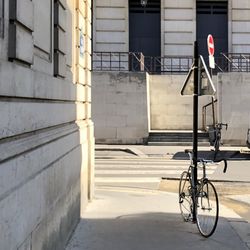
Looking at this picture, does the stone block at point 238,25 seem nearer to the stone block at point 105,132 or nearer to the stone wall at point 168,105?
the stone wall at point 168,105

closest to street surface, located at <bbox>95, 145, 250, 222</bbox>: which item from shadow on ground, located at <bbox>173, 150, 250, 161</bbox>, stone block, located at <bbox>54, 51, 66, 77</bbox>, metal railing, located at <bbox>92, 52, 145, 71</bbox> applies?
shadow on ground, located at <bbox>173, 150, 250, 161</bbox>

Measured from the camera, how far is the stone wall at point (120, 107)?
24.6m

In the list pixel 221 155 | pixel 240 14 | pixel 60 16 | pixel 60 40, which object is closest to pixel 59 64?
pixel 60 40

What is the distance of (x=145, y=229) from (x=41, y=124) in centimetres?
316

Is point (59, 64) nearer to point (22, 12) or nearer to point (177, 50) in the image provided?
point (22, 12)

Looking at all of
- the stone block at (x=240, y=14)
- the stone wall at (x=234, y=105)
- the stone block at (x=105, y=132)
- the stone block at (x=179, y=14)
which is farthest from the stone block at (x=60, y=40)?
the stone block at (x=240, y=14)

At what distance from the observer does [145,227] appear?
26.2 feet

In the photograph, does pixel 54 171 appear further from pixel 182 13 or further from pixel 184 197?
pixel 182 13

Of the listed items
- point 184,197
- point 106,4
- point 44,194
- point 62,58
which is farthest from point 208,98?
point 44,194

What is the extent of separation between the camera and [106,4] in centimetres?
2981

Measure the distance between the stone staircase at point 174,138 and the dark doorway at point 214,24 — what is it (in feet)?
23.7

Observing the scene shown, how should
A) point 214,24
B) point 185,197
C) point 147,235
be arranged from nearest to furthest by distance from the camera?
point 147,235
point 185,197
point 214,24

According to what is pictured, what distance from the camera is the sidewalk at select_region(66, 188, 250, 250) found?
693cm

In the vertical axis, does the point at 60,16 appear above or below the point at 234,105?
above
